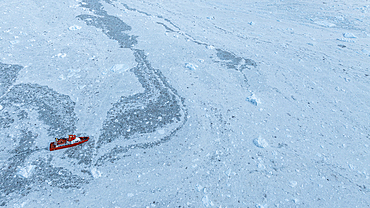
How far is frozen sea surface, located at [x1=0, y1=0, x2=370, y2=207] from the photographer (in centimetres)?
278

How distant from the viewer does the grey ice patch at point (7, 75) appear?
3.93 meters

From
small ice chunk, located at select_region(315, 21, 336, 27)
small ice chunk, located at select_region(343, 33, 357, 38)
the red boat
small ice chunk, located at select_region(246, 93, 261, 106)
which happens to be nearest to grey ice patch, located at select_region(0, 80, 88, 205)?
the red boat

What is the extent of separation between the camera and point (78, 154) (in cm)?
303

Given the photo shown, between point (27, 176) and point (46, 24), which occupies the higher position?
point (46, 24)

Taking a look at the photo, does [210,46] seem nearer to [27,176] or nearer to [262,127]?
[262,127]

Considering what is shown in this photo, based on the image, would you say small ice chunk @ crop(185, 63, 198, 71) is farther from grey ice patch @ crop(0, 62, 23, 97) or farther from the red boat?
grey ice patch @ crop(0, 62, 23, 97)

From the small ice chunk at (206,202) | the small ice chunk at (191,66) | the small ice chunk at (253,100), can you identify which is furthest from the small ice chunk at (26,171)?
the small ice chunk at (253,100)

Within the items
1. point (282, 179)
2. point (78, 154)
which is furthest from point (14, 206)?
point (282, 179)

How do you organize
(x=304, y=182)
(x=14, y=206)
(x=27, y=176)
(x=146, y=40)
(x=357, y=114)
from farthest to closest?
(x=146, y=40)
(x=357, y=114)
(x=304, y=182)
(x=27, y=176)
(x=14, y=206)

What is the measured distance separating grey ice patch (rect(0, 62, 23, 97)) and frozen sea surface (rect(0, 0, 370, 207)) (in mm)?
19

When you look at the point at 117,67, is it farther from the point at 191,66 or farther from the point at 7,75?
the point at 7,75

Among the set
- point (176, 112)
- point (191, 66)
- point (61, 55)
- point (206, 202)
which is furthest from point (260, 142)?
point (61, 55)

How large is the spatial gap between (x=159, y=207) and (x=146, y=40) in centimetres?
410

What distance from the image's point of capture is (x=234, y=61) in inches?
205
